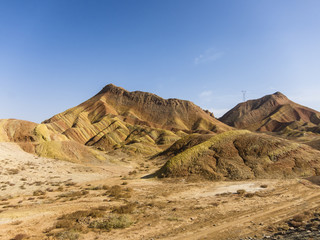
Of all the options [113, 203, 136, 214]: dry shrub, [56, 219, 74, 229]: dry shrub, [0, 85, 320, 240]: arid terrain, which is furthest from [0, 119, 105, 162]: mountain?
[56, 219, 74, 229]: dry shrub

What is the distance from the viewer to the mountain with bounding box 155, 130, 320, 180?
922 inches

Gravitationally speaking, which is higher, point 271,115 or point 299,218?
point 271,115

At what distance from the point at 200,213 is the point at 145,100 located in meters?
136

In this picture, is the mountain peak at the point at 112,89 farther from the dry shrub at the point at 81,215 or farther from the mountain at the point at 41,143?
the dry shrub at the point at 81,215

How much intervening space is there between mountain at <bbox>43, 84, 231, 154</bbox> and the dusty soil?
45485 millimetres

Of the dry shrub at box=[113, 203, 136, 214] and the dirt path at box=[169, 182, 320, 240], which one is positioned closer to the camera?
the dirt path at box=[169, 182, 320, 240]

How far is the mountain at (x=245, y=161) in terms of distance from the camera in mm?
23406

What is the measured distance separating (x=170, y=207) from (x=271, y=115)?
567 ft

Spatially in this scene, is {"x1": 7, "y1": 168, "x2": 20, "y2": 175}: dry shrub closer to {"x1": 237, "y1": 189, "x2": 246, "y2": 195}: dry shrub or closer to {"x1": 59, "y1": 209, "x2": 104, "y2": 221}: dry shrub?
{"x1": 59, "y1": 209, "x2": 104, "y2": 221}: dry shrub

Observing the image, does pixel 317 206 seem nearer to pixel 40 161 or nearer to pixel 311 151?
pixel 311 151

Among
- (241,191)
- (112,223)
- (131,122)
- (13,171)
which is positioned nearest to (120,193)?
(112,223)

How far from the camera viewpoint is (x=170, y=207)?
13977 millimetres

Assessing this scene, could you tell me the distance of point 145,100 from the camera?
481 feet

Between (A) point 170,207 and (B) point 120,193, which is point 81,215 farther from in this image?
(B) point 120,193
